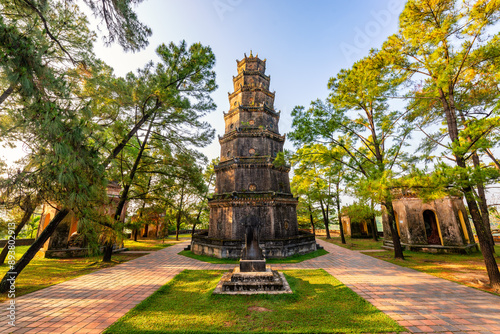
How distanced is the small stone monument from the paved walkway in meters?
2.76

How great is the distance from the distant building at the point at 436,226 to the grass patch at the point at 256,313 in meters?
13.2

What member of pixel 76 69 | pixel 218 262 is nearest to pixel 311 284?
pixel 218 262

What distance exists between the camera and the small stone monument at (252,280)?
7.01 metres

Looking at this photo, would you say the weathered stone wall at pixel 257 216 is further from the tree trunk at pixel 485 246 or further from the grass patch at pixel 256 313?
the tree trunk at pixel 485 246

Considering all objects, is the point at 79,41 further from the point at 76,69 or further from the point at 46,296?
the point at 46,296

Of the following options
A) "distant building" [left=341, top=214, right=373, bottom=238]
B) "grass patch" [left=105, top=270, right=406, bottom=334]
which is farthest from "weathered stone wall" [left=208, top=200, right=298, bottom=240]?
"distant building" [left=341, top=214, right=373, bottom=238]

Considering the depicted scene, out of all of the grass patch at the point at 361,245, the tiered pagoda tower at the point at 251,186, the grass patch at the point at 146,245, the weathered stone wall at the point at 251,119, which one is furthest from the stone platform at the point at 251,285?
the grass patch at the point at 361,245

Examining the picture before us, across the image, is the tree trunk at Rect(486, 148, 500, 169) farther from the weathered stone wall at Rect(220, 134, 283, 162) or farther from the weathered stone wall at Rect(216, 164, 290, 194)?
the weathered stone wall at Rect(220, 134, 283, 162)

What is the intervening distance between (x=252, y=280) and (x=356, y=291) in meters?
3.88

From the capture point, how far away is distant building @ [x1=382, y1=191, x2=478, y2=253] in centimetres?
1488

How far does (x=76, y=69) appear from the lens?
6.95 metres

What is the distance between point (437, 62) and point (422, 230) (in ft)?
46.5

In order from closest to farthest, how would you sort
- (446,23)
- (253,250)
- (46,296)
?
(46,296) < (446,23) < (253,250)

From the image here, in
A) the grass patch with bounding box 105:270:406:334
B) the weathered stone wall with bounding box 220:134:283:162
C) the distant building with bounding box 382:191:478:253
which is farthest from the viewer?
the weathered stone wall with bounding box 220:134:283:162
